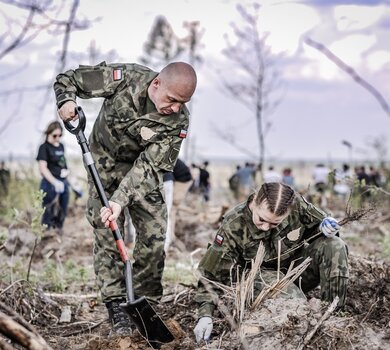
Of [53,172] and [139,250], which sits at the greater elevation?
[53,172]

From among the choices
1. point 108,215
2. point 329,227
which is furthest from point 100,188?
point 329,227

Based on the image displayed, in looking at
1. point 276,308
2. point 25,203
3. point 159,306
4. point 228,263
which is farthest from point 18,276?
point 25,203

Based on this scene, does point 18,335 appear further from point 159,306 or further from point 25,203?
point 25,203

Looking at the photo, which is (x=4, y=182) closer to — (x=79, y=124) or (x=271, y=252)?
(x=79, y=124)

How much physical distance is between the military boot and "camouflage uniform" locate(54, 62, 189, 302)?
0.16 feet

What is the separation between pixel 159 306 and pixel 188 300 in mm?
203

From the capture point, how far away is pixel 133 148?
148 inches

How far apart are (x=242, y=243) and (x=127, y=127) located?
39.5 inches

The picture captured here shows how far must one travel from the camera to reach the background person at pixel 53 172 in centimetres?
732

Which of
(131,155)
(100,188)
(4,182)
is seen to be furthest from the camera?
(4,182)

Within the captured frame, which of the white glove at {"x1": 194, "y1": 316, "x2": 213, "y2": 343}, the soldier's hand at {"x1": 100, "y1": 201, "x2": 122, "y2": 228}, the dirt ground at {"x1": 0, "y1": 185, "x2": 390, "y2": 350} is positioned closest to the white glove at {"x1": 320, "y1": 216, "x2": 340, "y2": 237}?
the dirt ground at {"x1": 0, "y1": 185, "x2": 390, "y2": 350}

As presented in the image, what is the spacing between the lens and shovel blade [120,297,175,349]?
3.09 meters

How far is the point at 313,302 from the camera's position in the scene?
3.05 metres

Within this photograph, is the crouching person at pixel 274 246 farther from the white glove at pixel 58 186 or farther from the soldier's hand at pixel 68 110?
the white glove at pixel 58 186
